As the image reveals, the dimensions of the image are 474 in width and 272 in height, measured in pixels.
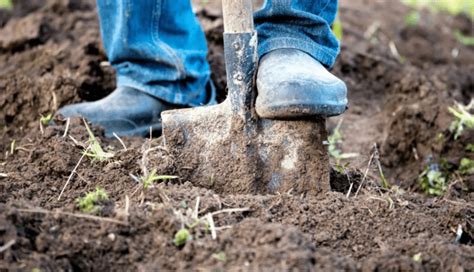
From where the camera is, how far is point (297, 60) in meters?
2.43

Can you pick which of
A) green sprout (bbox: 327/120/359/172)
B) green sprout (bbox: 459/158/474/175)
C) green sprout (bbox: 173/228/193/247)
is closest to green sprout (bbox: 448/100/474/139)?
Answer: green sprout (bbox: 459/158/474/175)

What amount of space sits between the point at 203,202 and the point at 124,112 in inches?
44.7

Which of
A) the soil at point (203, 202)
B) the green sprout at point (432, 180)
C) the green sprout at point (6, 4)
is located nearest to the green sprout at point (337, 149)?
the soil at point (203, 202)

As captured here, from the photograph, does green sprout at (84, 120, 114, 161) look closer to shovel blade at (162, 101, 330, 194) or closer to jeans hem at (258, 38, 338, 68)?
shovel blade at (162, 101, 330, 194)

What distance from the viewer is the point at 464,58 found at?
5035 millimetres

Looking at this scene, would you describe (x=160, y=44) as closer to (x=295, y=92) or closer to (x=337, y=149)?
(x=337, y=149)

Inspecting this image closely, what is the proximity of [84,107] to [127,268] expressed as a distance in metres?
1.37

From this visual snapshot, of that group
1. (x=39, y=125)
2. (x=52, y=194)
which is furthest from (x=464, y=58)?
(x=52, y=194)

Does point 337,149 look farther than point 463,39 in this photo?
No

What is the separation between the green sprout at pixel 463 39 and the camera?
555cm

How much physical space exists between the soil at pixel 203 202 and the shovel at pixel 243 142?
58 mm

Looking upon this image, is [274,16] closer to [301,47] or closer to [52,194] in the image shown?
[301,47]

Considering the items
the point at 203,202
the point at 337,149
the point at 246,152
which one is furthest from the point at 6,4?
the point at 203,202

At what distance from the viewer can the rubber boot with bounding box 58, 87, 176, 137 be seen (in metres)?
3.05
